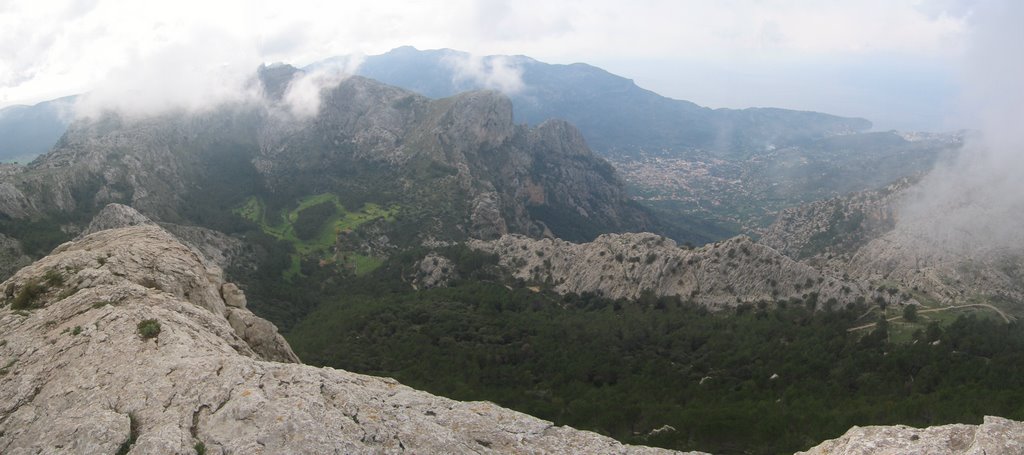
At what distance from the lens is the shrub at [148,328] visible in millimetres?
25062

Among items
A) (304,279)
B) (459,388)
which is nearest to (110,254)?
(459,388)

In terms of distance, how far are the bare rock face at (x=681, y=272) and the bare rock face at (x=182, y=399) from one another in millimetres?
100621

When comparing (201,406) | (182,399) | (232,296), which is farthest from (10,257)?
(201,406)

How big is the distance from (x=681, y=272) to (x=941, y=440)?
108 m

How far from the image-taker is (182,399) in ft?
68.1

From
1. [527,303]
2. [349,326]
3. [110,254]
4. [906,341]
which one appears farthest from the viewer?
[527,303]

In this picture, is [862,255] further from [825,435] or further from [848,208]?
[825,435]

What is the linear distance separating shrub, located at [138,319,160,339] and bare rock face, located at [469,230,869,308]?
4204 inches

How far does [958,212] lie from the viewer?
139875 mm

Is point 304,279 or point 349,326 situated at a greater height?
point 349,326

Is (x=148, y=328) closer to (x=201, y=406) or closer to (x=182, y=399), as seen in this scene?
(x=182, y=399)

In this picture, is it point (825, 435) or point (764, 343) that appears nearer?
point (825, 435)

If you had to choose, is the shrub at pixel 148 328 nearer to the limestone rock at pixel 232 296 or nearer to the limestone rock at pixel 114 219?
the limestone rock at pixel 232 296

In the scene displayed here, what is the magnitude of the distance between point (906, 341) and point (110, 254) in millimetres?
99045
